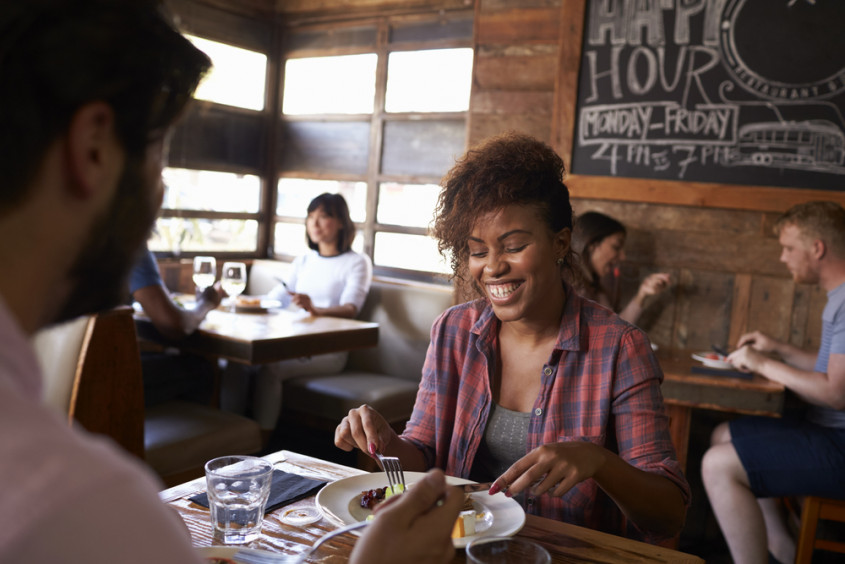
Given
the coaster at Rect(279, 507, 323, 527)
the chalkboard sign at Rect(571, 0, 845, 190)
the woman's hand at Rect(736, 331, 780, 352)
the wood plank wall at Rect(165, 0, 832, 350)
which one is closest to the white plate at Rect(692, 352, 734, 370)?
the woman's hand at Rect(736, 331, 780, 352)

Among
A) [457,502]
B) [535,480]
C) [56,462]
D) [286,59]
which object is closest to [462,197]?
[535,480]

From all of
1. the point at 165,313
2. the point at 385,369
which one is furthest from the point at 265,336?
the point at 385,369

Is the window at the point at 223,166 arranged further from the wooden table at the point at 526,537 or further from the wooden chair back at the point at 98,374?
the wooden table at the point at 526,537

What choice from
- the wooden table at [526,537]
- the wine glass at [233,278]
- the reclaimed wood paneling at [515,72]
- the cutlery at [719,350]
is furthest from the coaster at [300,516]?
the reclaimed wood paneling at [515,72]

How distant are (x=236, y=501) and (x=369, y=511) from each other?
23 cm

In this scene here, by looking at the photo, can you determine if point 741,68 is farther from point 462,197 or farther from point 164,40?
point 164,40

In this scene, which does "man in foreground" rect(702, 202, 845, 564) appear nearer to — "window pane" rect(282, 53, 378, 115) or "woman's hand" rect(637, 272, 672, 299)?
"woman's hand" rect(637, 272, 672, 299)

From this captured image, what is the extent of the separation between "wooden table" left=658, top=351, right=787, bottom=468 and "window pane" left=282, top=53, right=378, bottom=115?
3188 millimetres

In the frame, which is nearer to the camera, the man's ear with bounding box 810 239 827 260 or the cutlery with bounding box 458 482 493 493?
the cutlery with bounding box 458 482 493 493

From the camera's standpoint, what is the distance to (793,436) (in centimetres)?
272

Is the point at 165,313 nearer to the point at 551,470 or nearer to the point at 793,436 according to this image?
the point at 551,470

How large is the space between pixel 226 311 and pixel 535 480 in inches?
113

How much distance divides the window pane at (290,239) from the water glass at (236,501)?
4.42 metres

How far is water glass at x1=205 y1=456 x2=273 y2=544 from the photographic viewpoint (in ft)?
3.75
